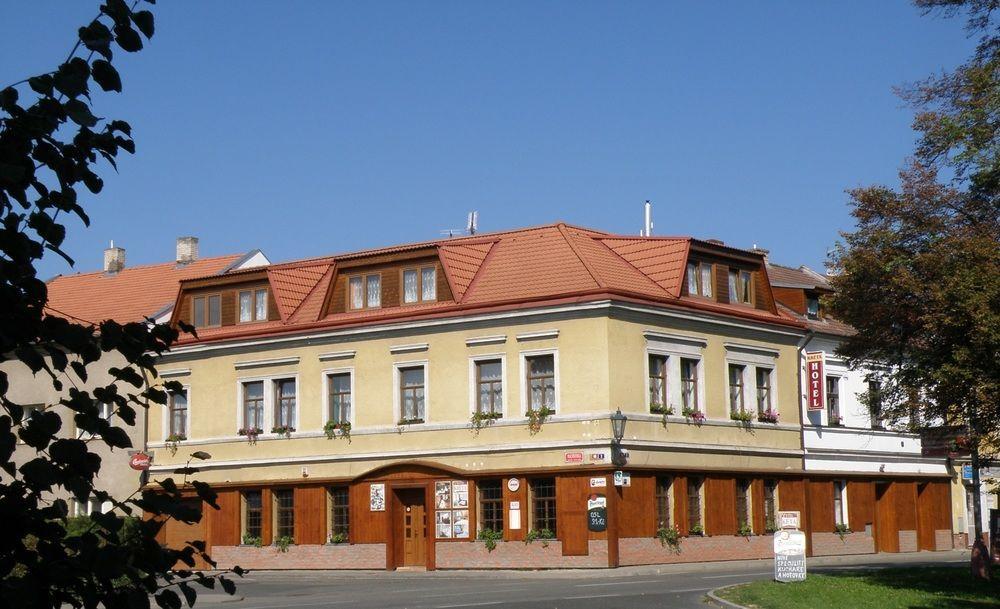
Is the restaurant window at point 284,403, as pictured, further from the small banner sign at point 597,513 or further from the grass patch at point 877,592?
the grass patch at point 877,592

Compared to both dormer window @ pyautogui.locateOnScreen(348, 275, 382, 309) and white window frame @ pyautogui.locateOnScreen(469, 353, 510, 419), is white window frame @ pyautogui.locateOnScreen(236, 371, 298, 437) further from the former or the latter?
white window frame @ pyautogui.locateOnScreen(469, 353, 510, 419)

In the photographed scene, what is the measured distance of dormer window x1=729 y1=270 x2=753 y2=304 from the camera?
147 feet

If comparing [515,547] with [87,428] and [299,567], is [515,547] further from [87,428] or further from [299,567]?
[87,428]

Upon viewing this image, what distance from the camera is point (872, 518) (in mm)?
49156

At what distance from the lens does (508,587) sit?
105 ft

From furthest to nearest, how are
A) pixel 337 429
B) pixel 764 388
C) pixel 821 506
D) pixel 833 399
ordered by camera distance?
1. pixel 833 399
2. pixel 821 506
3. pixel 764 388
4. pixel 337 429

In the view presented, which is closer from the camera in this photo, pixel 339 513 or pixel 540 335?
pixel 540 335

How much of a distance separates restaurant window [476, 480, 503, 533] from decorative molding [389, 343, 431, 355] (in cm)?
467

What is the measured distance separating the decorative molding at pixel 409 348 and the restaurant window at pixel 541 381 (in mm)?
3672

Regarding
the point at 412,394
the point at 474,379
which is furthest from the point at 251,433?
the point at 474,379

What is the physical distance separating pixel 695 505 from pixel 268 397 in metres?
14.7

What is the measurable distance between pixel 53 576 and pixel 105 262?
5636cm

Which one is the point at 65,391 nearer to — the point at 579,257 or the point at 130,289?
the point at 579,257

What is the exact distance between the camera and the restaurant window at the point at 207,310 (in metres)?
48.4
